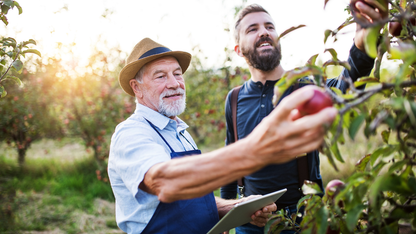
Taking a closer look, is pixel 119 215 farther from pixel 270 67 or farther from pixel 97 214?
pixel 97 214

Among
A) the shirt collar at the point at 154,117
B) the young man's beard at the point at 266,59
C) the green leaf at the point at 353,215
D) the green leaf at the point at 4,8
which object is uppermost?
the green leaf at the point at 4,8

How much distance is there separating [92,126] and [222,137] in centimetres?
452

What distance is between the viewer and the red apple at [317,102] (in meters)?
0.68

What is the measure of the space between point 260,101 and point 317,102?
4.84 feet

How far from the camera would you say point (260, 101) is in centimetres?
214

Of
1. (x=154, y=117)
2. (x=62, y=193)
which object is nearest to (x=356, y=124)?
(x=154, y=117)

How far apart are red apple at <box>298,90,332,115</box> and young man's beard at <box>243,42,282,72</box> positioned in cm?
152

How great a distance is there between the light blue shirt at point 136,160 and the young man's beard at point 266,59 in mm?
934

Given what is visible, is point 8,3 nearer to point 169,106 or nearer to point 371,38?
point 169,106

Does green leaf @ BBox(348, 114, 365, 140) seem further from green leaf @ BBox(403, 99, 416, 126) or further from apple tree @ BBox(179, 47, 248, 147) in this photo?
apple tree @ BBox(179, 47, 248, 147)

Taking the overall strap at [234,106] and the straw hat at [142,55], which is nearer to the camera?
the straw hat at [142,55]

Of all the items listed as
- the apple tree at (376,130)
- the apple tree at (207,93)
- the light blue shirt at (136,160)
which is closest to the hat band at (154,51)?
the light blue shirt at (136,160)

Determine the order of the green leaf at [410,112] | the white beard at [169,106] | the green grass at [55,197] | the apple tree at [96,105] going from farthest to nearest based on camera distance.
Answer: the apple tree at [96,105], the green grass at [55,197], the white beard at [169,106], the green leaf at [410,112]

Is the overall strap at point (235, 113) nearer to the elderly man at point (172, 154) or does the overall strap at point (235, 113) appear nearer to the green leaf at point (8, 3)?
the elderly man at point (172, 154)
